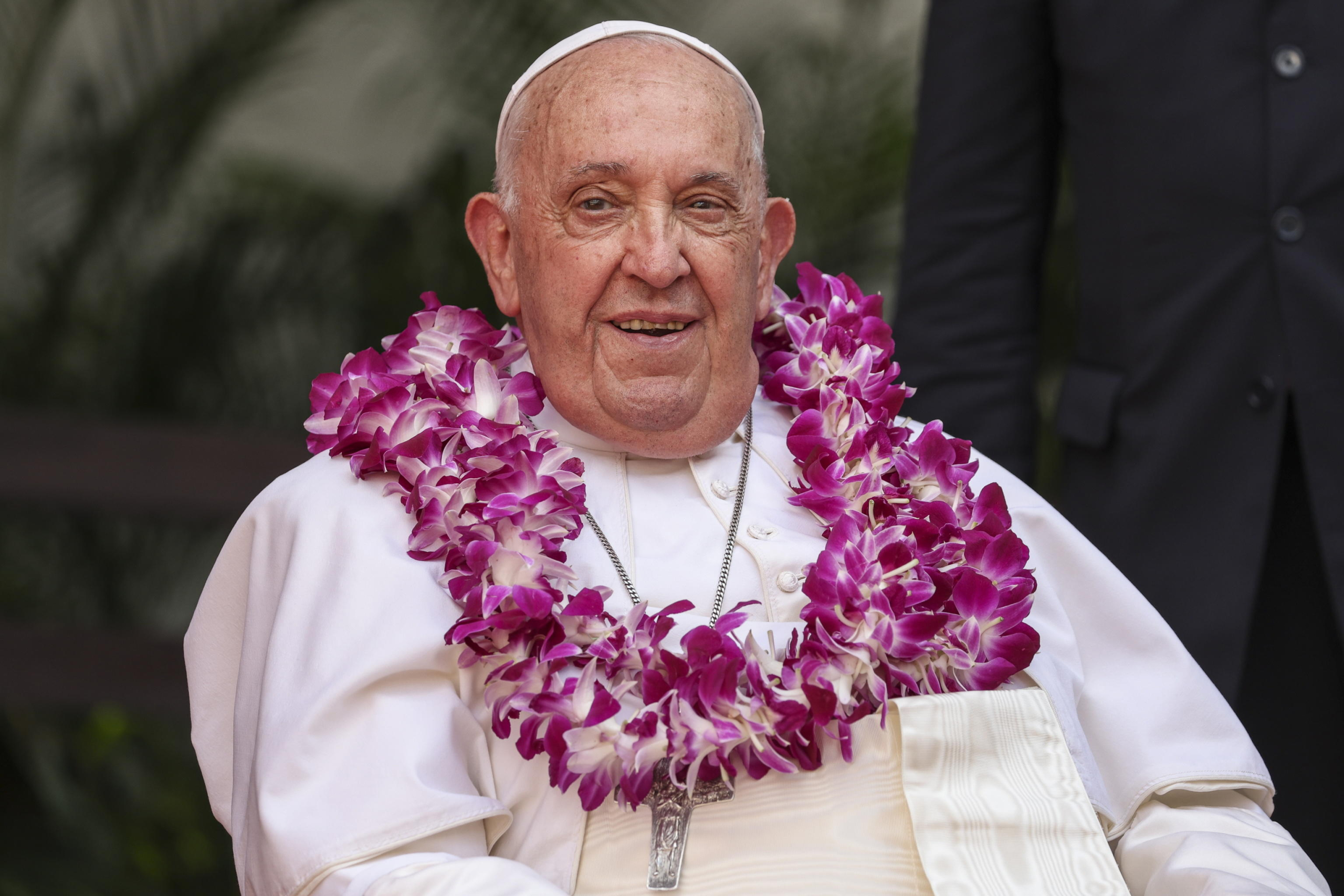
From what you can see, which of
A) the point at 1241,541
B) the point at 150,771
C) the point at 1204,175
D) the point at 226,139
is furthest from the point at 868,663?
the point at 226,139

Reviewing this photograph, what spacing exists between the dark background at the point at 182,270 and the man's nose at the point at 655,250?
9.59 feet

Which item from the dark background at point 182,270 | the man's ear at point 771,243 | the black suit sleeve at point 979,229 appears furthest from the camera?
the dark background at point 182,270

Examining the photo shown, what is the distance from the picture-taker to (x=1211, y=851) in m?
2.15

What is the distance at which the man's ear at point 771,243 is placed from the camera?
268cm

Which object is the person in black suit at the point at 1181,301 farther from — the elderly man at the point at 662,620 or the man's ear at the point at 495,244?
the man's ear at the point at 495,244

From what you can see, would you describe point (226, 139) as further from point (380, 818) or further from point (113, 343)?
point (380, 818)

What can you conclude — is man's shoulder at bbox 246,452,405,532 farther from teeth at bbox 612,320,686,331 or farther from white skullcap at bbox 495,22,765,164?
white skullcap at bbox 495,22,765,164

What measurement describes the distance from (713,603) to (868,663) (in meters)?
0.29

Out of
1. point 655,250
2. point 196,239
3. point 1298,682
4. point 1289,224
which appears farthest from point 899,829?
point 196,239

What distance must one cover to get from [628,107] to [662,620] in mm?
777

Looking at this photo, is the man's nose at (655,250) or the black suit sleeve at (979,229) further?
the black suit sleeve at (979,229)

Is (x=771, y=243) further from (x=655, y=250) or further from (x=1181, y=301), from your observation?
(x=1181, y=301)

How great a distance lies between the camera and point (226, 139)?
6.29m

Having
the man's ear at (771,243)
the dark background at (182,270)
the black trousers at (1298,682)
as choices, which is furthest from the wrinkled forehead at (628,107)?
the dark background at (182,270)
